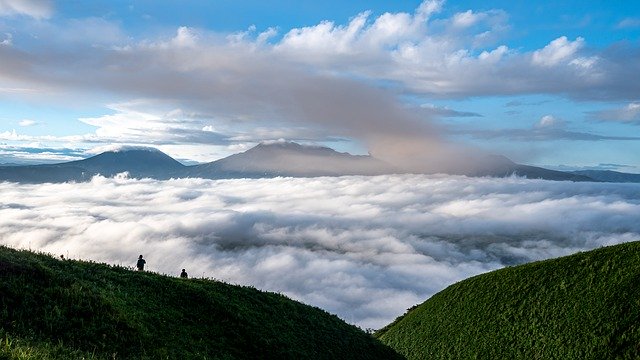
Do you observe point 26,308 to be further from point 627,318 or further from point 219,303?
point 627,318

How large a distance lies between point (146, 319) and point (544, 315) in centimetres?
3822

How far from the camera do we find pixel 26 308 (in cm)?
2194

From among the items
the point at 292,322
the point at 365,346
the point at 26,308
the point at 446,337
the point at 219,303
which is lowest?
the point at 446,337

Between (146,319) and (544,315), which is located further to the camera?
(544,315)

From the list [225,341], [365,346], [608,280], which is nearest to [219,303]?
[225,341]

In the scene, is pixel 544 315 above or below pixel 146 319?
below

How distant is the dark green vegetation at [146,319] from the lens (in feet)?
67.9

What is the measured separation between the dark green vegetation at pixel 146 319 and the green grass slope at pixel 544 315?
15123mm

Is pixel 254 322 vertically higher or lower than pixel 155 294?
lower

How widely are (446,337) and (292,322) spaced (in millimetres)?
26365

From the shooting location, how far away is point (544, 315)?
45156 mm

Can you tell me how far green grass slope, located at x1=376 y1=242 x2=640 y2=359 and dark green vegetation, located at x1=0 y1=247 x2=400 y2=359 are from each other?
15.1 m

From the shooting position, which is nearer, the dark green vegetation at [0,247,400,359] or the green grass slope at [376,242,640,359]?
the dark green vegetation at [0,247,400,359]

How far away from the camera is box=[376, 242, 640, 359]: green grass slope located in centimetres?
3906
